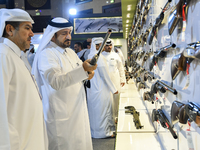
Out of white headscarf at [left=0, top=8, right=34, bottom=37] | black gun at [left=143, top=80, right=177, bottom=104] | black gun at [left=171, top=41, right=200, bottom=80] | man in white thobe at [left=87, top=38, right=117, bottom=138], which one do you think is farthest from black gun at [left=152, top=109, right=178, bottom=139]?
man in white thobe at [left=87, top=38, right=117, bottom=138]

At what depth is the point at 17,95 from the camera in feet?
4.85

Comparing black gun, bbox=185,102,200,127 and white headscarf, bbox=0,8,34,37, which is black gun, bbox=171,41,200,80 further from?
white headscarf, bbox=0,8,34,37

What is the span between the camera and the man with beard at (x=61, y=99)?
6.86 ft

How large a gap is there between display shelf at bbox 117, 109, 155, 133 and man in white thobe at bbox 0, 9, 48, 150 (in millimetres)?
1131

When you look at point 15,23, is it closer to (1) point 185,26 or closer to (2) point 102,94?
(1) point 185,26

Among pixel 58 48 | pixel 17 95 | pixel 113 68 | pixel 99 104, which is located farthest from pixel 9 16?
pixel 113 68

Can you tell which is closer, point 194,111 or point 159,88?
point 194,111

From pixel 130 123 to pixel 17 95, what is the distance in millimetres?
1697

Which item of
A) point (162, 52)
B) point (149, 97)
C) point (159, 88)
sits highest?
point (162, 52)

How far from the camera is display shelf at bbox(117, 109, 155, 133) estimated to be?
250 centimetres

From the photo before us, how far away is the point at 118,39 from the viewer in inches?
675

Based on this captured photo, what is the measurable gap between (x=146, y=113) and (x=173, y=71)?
207 centimetres

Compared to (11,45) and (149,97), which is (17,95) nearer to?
(11,45)

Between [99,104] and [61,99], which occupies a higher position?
[61,99]
